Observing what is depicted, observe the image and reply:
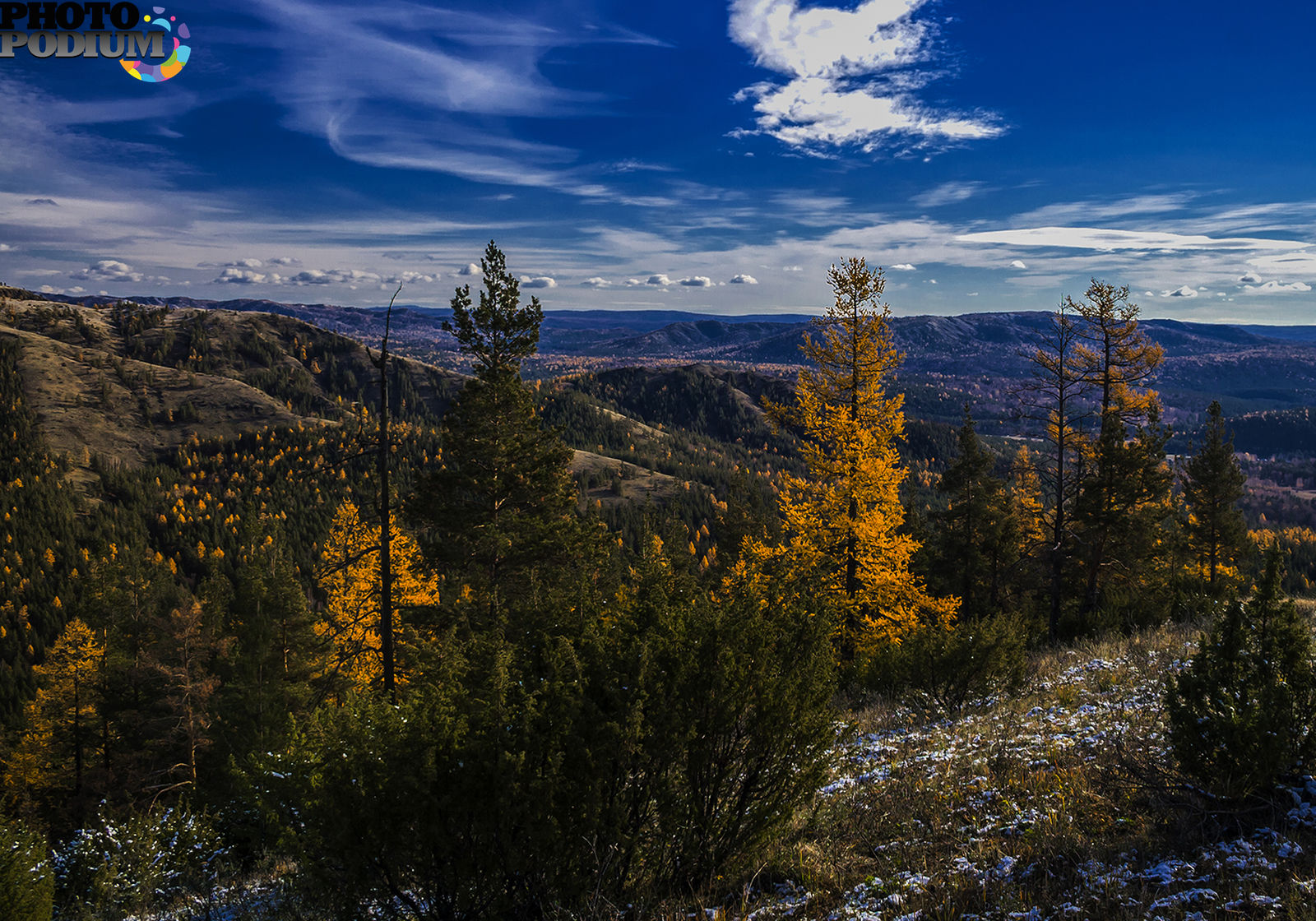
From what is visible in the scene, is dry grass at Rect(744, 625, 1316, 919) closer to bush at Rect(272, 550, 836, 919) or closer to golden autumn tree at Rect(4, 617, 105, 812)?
bush at Rect(272, 550, 836, 919)

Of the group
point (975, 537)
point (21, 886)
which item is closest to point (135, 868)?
point (21, 886)

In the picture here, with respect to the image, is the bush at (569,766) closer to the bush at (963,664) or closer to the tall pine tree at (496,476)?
the bush at (963,664)

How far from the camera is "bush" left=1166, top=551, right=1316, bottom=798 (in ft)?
16.4

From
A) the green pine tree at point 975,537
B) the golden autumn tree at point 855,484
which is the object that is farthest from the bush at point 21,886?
the green pine tree at point 975,537

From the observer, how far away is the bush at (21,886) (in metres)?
6.43

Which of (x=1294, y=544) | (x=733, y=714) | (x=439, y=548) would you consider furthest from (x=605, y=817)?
(x=1294, y=544)

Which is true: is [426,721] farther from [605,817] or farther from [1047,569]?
[1047,569]

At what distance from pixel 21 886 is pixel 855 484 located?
55.5ft

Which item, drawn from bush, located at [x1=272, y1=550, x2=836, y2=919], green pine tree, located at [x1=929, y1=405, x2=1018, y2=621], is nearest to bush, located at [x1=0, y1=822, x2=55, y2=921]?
bush, located at [x1=272, y1=550, x2=836, y2=919]

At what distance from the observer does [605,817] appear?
4926mm

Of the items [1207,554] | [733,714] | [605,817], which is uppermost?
[733,714]

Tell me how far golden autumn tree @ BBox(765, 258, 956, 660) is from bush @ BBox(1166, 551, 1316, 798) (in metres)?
11.9

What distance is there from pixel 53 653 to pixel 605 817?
4285cm

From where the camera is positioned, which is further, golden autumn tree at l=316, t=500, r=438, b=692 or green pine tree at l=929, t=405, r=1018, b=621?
green pine tree at l=929, t=405, r=1018, b=621
